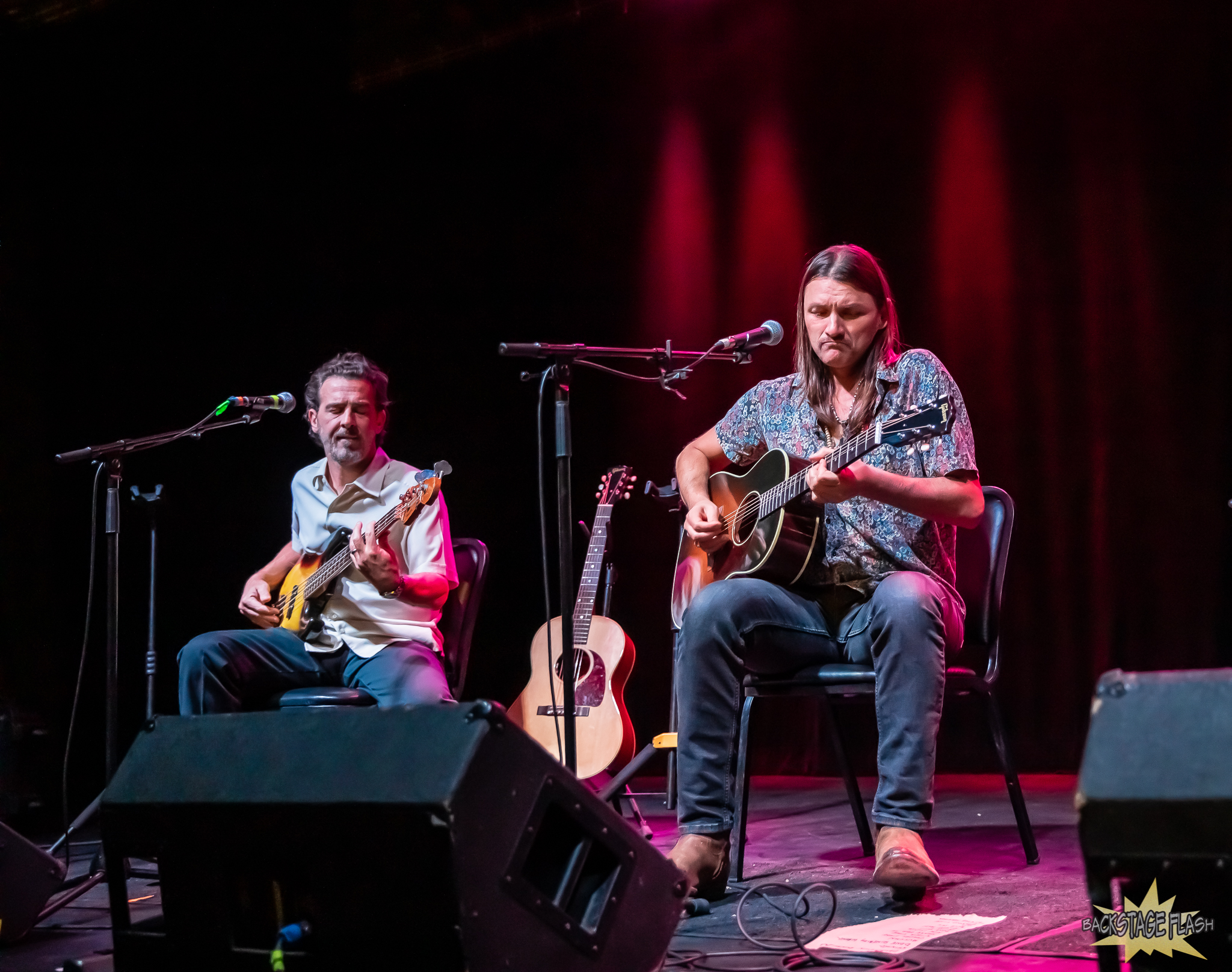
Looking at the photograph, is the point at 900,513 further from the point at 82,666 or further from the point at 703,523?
the point at 82,666

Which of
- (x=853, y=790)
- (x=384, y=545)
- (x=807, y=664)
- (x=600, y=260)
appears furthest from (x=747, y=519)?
(x=600, y=260)

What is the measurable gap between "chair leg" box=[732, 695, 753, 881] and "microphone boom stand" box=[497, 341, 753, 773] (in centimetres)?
40

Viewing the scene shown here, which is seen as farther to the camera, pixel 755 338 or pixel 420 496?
pixel 420 496

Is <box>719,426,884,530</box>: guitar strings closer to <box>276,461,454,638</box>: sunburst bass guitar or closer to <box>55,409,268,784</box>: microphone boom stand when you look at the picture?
<box>276,461,454,638</box>: sunburst bass guitar

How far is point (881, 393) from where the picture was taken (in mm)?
2725

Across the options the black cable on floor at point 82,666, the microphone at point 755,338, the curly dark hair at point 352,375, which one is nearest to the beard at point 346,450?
the curly dark hair at point 352,375

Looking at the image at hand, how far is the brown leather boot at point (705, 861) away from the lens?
2.35 metres

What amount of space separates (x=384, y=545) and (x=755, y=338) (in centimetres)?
131

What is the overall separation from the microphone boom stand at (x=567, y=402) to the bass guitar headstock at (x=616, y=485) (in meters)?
1.29

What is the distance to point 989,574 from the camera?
9.16ft

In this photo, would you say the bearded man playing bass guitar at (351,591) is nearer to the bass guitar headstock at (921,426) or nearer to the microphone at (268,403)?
the microphone at (268,403)

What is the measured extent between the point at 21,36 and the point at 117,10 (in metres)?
0.38

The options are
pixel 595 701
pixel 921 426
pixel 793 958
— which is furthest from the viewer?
pixel 595 701

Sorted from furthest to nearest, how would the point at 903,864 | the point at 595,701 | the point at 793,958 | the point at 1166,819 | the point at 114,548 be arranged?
the point at 595,701, the point at 114,548, the point at 903,864, the point at 793,958, the point at 1166,819
